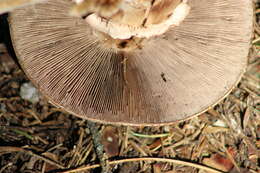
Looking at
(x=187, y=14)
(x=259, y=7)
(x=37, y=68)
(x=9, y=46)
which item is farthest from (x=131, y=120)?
(x=259, y=7)

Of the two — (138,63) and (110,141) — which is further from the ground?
(138,63)

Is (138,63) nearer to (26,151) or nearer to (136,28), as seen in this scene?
(136,28)

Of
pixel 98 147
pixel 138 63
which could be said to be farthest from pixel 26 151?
pixel 138 63

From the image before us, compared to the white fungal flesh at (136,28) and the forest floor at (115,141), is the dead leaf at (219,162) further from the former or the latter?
the white fungal flesh at (136,28)

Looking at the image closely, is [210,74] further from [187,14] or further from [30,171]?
[30,171]

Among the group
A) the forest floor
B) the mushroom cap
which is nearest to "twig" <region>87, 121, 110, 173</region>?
the forest floor
